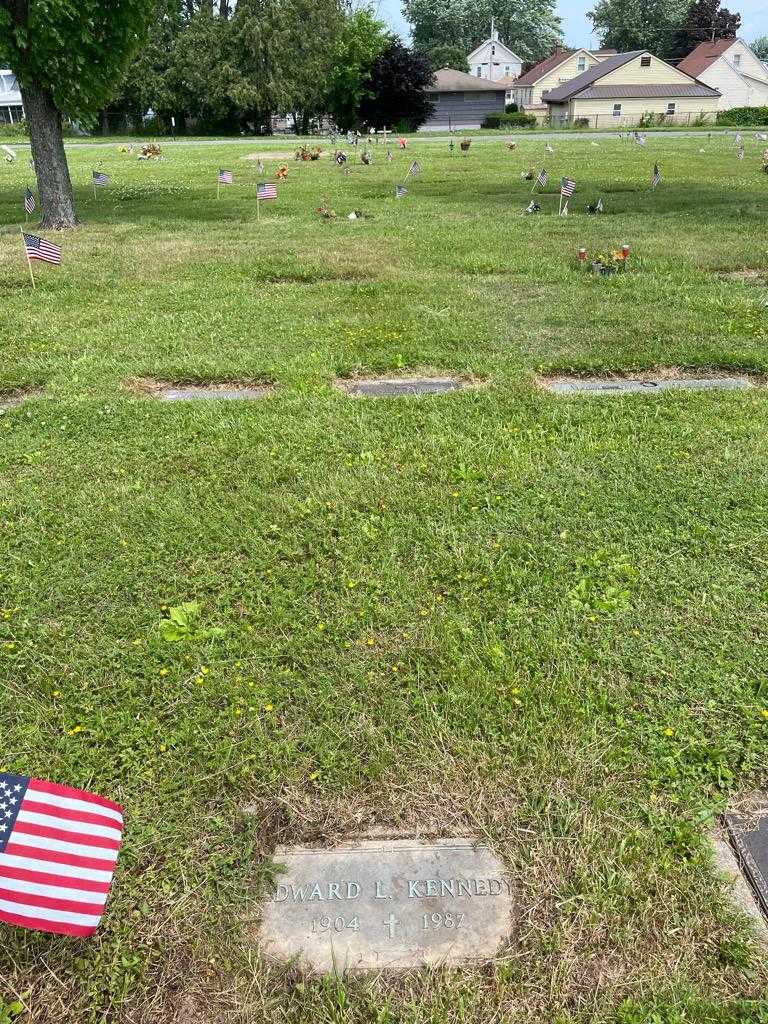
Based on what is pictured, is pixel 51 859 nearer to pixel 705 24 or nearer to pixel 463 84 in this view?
pixel 463 84

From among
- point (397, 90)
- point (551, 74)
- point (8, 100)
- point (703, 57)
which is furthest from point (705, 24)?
point (8, 100)

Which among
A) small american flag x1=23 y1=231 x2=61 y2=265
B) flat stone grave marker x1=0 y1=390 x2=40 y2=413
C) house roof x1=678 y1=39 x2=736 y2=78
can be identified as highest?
house roof x1=678 y1=39 x2=736 y2=78

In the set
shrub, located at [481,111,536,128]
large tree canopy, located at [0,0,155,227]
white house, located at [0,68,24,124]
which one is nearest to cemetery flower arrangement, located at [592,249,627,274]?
large tree canopy, located at [0,0,155,227]

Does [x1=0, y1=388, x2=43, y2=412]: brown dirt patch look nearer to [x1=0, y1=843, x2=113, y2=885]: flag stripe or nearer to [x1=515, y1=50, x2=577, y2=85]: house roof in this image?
[x1=0, y1=843, x2=113, y2=885]: flag stripe

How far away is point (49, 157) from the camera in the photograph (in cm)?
1163

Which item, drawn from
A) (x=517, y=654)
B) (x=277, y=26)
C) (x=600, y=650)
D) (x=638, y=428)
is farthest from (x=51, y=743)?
(x=277, y=26)

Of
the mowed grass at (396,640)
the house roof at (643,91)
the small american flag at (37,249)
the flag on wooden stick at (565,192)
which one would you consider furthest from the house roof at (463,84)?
the mowed grass at (396,640)

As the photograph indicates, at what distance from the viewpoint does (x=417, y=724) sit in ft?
8.63

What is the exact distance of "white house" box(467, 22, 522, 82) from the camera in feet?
255

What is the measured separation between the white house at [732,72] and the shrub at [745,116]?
41.2ft

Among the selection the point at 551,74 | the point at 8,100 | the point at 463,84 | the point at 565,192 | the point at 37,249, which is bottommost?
the point at 37,249

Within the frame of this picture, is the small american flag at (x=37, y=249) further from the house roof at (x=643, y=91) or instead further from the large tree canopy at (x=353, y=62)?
the house roof at (x=643, y=91)

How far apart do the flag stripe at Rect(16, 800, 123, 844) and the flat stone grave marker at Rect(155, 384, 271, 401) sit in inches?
156

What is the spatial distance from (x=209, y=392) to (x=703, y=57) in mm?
72021
